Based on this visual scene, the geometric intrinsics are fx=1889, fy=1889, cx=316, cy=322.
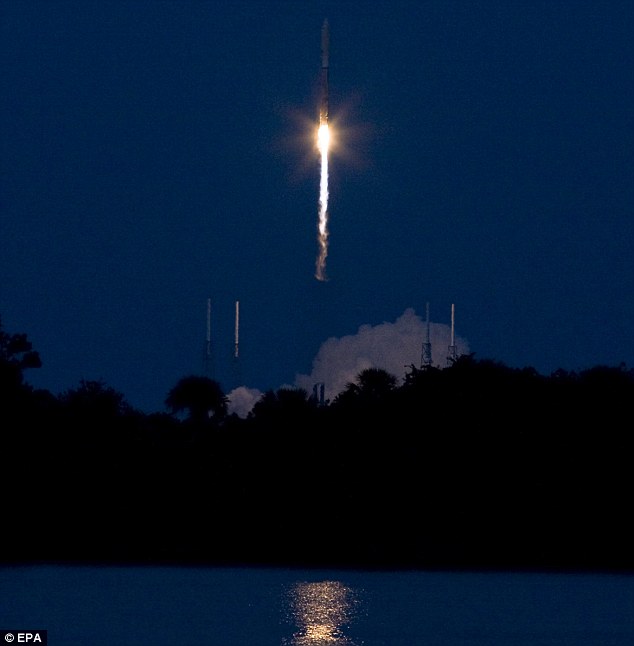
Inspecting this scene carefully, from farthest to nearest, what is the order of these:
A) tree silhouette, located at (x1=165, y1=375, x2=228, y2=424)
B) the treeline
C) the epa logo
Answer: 1. tree silhouette, located at (x1=165, y1=375, x2=228, y2=424)
2. the treeline
3. the epa logo

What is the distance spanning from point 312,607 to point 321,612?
1.55 m

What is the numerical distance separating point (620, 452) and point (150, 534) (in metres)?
19.3

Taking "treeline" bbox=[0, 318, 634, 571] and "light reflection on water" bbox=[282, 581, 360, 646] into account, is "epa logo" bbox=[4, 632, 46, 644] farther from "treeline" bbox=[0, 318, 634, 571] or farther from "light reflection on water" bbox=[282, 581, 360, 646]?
"treeline" bbox=[0, 318, 634, 571]

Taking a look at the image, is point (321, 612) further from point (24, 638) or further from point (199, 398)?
point (199, 398)

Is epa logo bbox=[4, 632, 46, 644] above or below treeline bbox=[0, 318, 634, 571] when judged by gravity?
below

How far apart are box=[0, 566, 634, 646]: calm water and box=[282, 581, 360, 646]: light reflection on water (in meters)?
0.04

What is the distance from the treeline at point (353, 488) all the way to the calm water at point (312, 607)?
15.1ft

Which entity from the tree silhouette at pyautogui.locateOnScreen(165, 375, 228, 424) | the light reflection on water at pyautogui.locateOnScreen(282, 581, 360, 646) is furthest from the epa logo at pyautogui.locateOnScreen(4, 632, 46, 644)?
the tree silhouette at pyautogui.locateOnScreen(165, 375, 228, 424)

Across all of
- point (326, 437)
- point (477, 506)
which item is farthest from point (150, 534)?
point (477, 506)

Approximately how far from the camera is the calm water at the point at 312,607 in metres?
45.4

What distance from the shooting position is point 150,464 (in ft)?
255

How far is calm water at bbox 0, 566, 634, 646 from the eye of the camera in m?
45.4

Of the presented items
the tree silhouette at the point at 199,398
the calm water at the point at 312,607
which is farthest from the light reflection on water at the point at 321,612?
the tree silhouette at the point at 199,398

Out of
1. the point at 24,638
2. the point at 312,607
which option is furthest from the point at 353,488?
the point at 24,638
